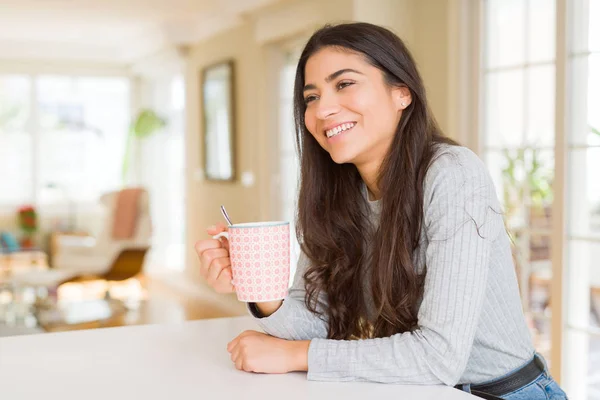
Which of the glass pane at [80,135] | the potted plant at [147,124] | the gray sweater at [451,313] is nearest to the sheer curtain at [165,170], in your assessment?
the potted plant at [147,124]

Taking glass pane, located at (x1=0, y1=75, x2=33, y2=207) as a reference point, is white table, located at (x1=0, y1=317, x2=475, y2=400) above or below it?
below

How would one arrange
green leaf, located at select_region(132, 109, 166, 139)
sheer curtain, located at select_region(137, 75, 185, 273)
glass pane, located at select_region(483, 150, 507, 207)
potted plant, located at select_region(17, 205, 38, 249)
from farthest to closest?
sheer curtain, located at select_region(137, 75, 185, 273) → green leaf, located at select_region(132, 109, 166, 139) → potted plant, located at select_region(17, 205, 38, 249) → glass pane, located at select_region(483, 150, 507, 207)

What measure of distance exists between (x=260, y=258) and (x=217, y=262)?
0.14 meters

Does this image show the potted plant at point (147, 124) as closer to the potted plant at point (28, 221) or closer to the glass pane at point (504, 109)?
the potted plant at point (28, 221)

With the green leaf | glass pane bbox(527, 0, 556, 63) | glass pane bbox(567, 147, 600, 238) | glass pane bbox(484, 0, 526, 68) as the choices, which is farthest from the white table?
the green leaf

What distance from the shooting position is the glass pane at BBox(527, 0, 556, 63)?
3160 mm

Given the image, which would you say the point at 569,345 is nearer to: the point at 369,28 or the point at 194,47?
the point at 369,28

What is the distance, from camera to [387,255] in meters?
1.14

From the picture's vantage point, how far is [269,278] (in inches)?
40.5

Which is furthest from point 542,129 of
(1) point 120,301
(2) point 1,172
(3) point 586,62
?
(2) point 1,172

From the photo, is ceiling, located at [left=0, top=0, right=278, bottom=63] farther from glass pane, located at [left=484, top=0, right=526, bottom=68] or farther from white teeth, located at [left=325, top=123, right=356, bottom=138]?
white teeth, located at [left=325, top=123, right=356, bottom=138]

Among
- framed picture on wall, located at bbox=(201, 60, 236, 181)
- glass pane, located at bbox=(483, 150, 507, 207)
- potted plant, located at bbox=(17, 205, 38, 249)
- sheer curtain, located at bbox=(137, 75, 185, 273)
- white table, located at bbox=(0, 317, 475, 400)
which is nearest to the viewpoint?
white table, located at bbox=(0, 317, 475, 400)

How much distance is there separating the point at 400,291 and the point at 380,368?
0.58ft

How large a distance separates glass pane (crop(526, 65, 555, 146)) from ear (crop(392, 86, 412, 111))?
2123 millimetres
